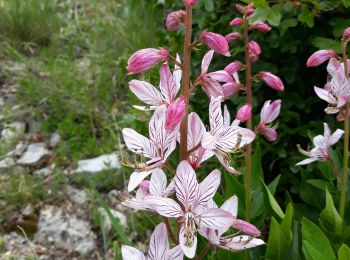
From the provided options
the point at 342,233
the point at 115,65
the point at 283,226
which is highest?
the point at 283,226

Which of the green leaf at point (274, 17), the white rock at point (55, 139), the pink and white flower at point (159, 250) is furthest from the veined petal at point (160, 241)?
the white rock at point (55, 139)

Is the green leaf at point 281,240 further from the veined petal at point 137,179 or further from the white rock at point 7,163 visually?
the white rock at point 7,163

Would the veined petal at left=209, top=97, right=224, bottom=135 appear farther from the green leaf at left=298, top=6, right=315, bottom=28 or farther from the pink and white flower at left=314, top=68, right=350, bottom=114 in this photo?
the green leaf at left=298, top=6, right=315, bottom=28

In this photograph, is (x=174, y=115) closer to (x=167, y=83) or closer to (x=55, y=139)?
(x=167, y=83)

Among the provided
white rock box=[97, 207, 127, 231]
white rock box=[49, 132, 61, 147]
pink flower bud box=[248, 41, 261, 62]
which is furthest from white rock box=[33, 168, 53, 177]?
pink flower bud box=[248, 41, 261, 62]

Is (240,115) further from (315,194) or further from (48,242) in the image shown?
(48,242)

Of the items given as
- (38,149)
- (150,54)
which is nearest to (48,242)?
(38,149)

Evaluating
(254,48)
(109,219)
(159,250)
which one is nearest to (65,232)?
(109,219)
